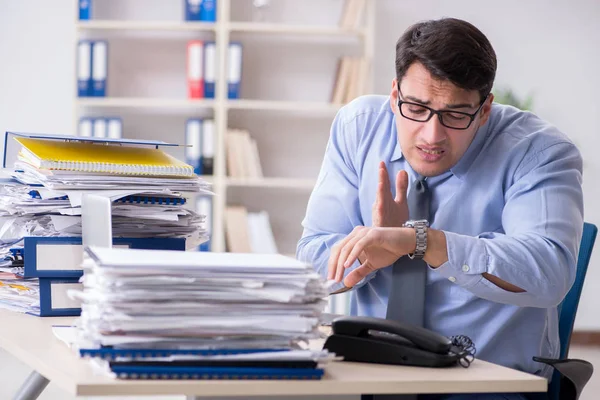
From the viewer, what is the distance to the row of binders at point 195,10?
4.60m

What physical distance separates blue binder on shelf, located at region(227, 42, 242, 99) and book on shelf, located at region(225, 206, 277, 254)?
642mm

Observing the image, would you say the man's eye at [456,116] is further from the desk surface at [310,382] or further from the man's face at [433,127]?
the desk surface at [310,382]

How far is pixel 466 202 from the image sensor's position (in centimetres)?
173

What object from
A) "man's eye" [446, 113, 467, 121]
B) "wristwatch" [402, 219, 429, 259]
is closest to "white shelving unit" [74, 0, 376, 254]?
"man's eye" [446, 113, 467, 121]

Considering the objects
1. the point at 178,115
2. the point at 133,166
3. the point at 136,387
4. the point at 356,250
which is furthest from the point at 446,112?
the point at 178,115

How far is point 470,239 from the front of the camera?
142 cm

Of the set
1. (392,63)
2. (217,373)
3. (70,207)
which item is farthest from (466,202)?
(392,63)

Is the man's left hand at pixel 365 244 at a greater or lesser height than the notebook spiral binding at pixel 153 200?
lesser

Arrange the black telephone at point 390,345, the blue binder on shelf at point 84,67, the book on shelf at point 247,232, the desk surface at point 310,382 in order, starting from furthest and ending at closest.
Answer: the book on shelf at point 247,232 < the blue binder on shelf at point 84,67 < the black telephone at point 390,345 < the desk surface at point 310,382

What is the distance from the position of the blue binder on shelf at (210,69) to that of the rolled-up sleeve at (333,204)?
2.74 m

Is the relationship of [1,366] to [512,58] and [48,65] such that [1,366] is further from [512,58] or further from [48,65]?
[512,58]

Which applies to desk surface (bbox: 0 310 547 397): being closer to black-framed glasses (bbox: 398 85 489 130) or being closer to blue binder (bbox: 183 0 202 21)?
black-framed glasses (bbox: 398 85 489 130)

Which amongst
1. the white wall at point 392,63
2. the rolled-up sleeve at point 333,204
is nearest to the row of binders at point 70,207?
the rolled-up sleeve at point 333,204

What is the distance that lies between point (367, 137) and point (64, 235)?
2.30 ft
